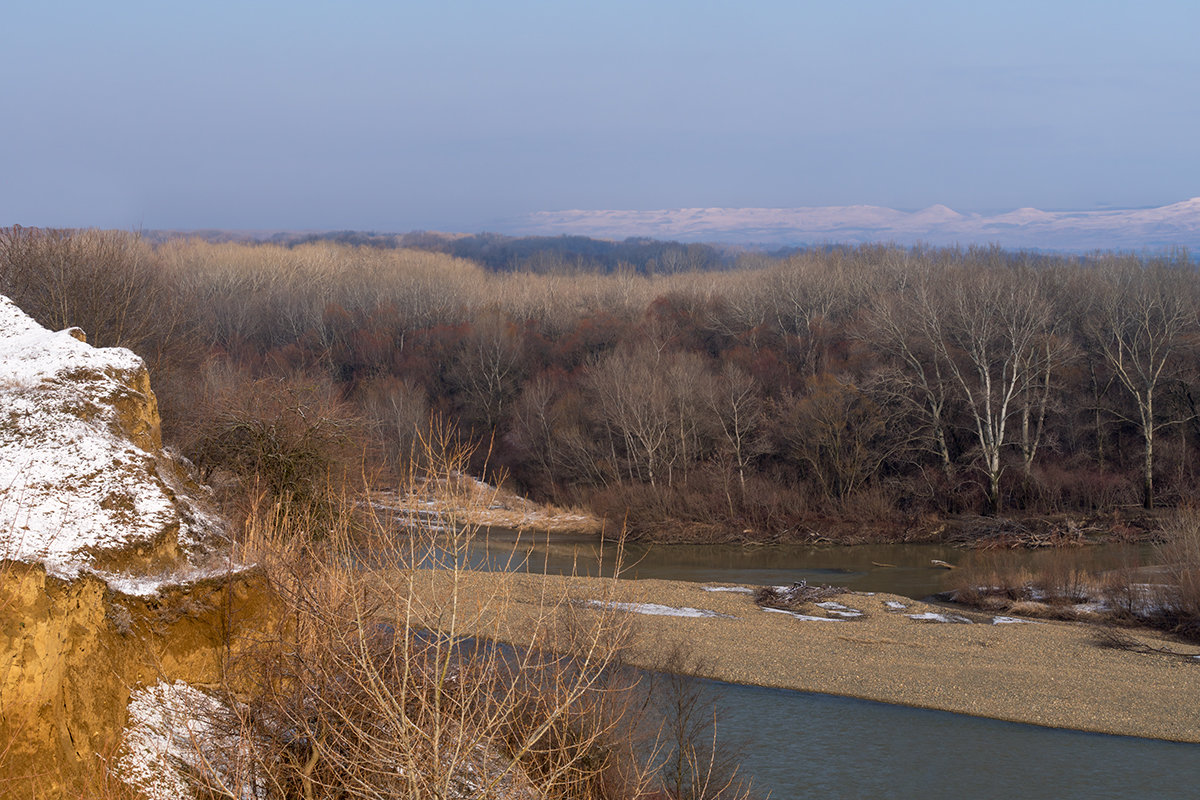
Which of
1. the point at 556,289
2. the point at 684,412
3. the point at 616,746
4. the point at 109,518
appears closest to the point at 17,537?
the point at 109,518

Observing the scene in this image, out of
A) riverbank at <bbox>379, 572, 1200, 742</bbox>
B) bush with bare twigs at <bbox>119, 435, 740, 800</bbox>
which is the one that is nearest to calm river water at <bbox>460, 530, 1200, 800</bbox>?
riverbank at <bbox>379, 572, 1200, 742</bbox>

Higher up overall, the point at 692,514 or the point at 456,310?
the point at 456,310

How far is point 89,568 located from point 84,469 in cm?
168

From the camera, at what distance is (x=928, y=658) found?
23.4 meters

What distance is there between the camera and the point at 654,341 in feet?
204

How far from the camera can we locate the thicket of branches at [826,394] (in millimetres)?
42750

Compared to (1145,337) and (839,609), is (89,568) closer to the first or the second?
(839,609)

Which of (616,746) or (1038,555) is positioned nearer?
(616,746)

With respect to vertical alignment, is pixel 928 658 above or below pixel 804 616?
above

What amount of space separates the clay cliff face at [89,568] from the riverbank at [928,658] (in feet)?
23.1

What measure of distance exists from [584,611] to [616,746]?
698 cm

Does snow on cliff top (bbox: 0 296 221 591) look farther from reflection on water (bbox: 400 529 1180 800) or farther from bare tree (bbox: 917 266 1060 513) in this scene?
bare tree (bbox: 917 266 1060 513)

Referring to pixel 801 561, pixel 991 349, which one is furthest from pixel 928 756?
pixel 991 349

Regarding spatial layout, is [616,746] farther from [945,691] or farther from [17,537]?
[945,691]
